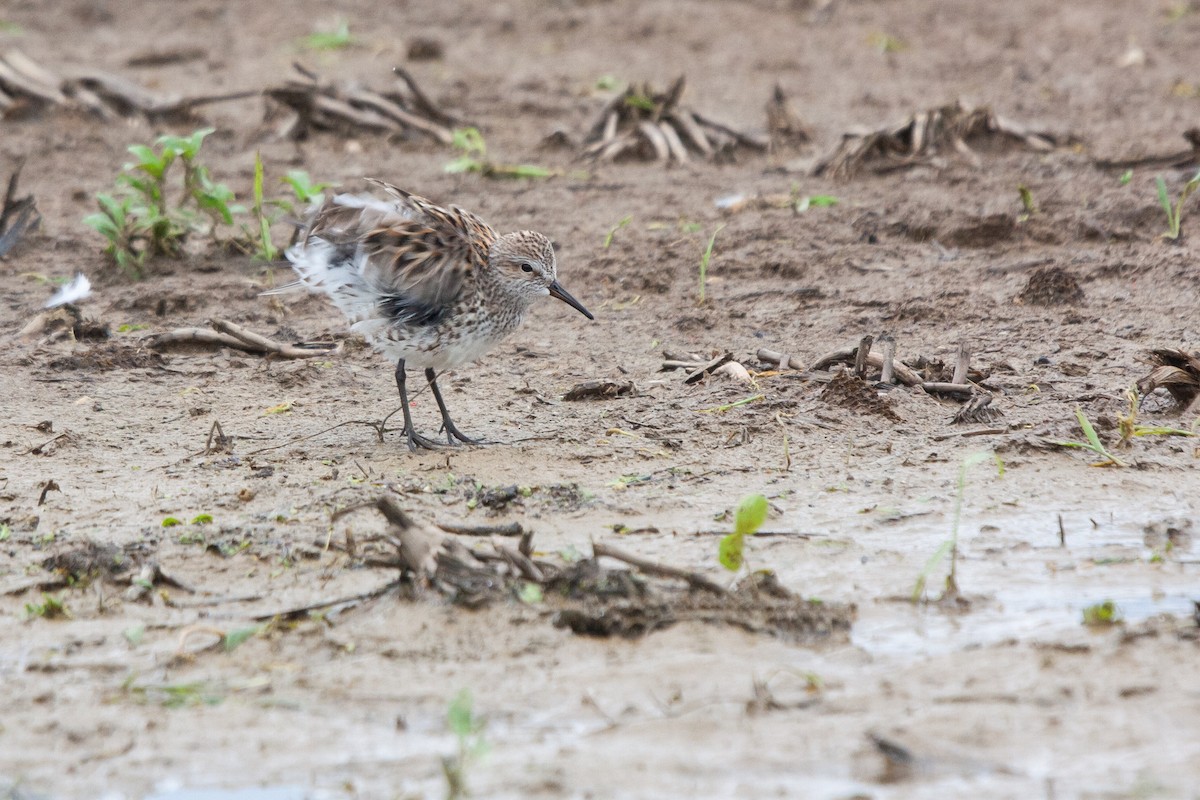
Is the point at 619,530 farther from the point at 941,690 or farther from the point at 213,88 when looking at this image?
the point at 213,88

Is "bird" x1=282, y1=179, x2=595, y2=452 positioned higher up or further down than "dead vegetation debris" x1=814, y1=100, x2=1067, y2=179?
higher up

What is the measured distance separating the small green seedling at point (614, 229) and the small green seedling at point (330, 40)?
576 cm

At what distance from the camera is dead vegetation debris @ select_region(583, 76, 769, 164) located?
33.8 feet

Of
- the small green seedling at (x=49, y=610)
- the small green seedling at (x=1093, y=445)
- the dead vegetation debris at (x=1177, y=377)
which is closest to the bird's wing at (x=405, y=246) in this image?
the small green seedling at (x=49, y=610)

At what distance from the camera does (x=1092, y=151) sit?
9969 millimetres

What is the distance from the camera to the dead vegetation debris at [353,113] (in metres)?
10.9

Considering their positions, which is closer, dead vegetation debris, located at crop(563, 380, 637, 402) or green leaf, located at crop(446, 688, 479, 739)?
green leaf, located at crop(446, 688, 479, 739)

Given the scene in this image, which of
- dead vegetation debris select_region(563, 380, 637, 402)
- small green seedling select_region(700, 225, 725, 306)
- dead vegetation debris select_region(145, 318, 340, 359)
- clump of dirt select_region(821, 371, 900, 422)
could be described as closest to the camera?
clump of dirt select_region(821, 371, 900, 422)

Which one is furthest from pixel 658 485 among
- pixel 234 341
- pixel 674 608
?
pixel 234 341

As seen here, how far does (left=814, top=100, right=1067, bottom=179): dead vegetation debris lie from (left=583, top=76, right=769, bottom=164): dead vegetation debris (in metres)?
0.95

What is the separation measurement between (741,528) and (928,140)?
6006mm

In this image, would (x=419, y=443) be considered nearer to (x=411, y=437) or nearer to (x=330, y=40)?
(x=411, y=437)

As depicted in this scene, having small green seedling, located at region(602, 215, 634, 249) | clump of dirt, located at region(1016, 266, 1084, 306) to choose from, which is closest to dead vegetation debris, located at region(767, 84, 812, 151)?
small green seedling, located at region(602, 215, 634, 249)

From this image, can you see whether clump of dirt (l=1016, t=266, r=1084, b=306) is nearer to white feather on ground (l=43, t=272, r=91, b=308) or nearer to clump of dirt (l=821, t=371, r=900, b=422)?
clump of dirt (l=821, t=371, r=900, b=422)
